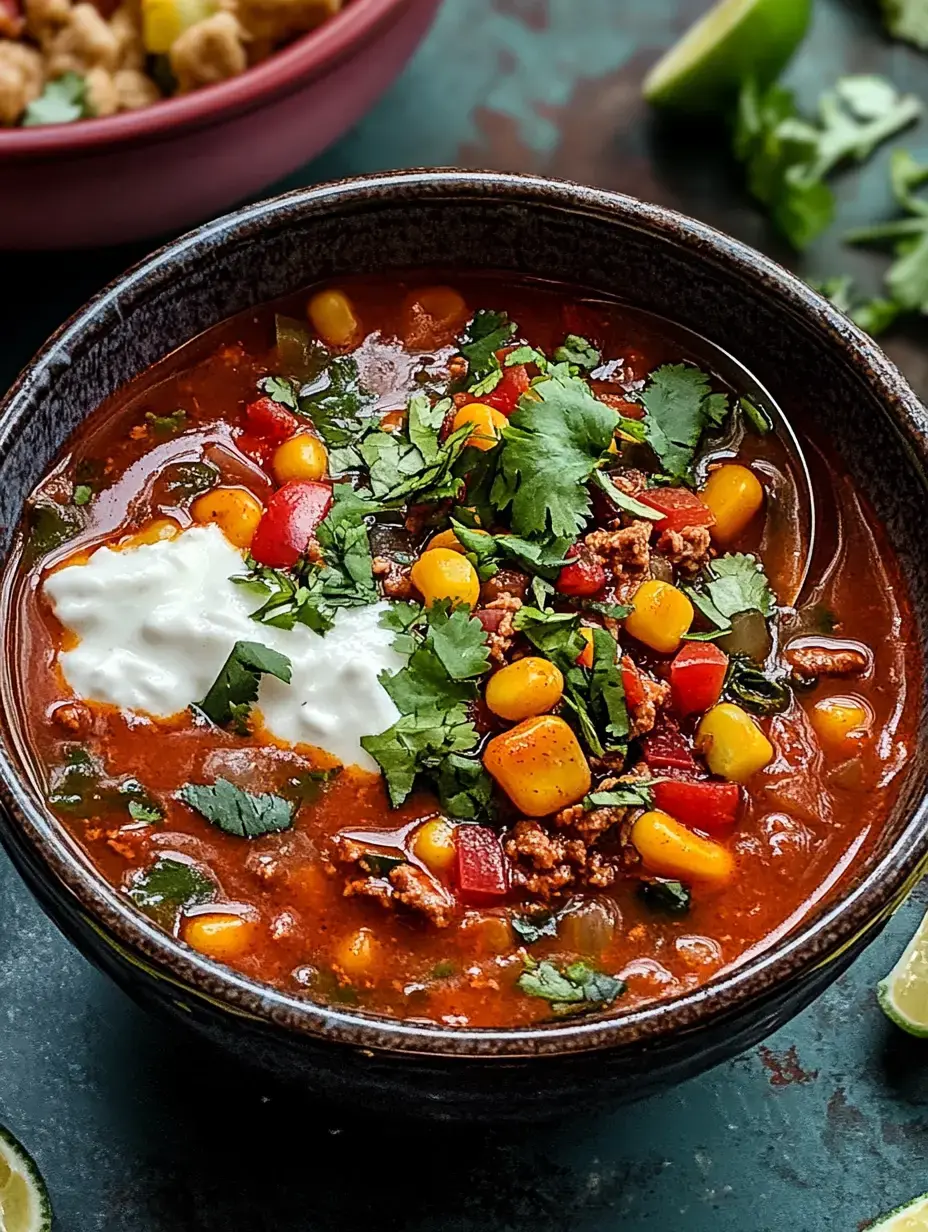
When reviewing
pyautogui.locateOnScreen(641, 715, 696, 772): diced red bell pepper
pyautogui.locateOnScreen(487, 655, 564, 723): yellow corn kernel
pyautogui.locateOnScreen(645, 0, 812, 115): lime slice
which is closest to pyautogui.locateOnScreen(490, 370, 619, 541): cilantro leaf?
pyautogui.locateOnScreen(487, 655, 564, 723): yellow corn kernel

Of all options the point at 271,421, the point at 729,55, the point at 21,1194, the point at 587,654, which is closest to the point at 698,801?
the point at 587,654

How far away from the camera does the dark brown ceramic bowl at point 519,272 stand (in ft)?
9.29

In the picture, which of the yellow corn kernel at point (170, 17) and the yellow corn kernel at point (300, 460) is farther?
the yellow corn kernel at point (170, 17)

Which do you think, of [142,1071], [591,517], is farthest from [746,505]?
[142,1071]

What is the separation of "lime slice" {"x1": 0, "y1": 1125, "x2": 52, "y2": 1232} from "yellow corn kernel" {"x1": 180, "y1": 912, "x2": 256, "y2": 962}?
66 cm

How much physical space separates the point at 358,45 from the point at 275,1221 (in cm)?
273

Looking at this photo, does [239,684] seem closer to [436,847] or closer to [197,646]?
[197,646]

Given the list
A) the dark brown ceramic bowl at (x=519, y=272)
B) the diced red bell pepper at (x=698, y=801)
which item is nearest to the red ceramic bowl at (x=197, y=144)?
the dark brown ceramic bowl at (x=519, y=272)

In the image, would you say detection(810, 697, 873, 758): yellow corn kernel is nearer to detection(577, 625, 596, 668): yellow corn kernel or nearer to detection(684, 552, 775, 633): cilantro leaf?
detection(684, 552, 775, 633): cilantro leaf

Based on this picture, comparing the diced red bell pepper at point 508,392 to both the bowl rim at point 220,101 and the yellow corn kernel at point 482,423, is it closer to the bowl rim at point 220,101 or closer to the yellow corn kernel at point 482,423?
the yellow corn kernel at point 482,423

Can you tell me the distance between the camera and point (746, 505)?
3.60 m

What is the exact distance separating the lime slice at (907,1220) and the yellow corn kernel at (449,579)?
1.46 meters

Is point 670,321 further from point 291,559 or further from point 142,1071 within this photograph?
point 142,1071

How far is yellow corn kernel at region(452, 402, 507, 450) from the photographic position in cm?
357
